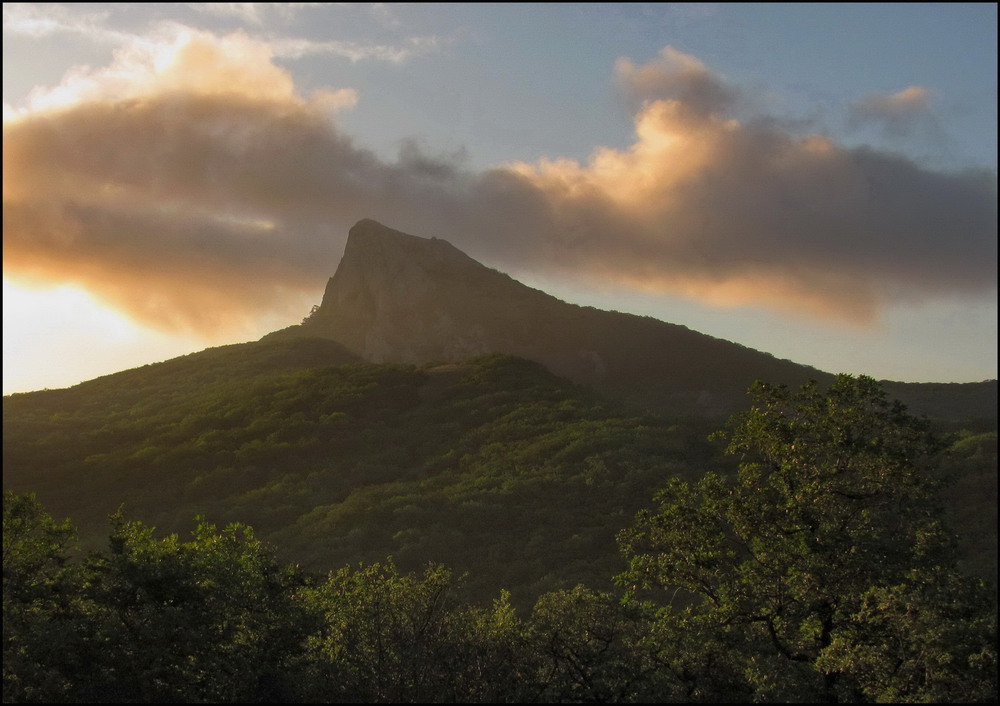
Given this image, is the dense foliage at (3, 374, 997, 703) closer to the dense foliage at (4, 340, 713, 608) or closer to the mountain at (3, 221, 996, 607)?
the mountain at (3, 221, 996, 607)

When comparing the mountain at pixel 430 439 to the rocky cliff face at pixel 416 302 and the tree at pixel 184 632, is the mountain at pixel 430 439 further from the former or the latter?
the tree at pixel 184 632

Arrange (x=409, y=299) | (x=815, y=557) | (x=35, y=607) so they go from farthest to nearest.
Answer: (x=409, y=299)
(x=35, y=607)
(x=815, y=557)

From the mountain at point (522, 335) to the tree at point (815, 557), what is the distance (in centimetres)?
9663

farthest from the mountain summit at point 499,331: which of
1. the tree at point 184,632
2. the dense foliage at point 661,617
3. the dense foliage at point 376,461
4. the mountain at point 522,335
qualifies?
the tree at point 184,632

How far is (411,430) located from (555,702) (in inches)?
3193


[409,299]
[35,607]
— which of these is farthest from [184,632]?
[409,299]

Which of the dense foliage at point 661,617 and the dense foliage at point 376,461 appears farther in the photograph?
the dense foliage at point 376,461

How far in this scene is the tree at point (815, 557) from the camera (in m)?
18.1

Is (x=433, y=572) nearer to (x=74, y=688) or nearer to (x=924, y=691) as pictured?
(x=74, y=688)

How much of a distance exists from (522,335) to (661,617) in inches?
4965

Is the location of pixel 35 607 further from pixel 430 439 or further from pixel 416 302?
pixel 416 302

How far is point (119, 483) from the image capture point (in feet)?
267

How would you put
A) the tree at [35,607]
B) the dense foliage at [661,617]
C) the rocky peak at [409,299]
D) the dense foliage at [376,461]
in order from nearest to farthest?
the dense foliage at [661,617] < the tree at [35,607] < the dense foliage at [376,461] < the rocky peak at [409,299]

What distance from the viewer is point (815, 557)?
20094 millimetres
